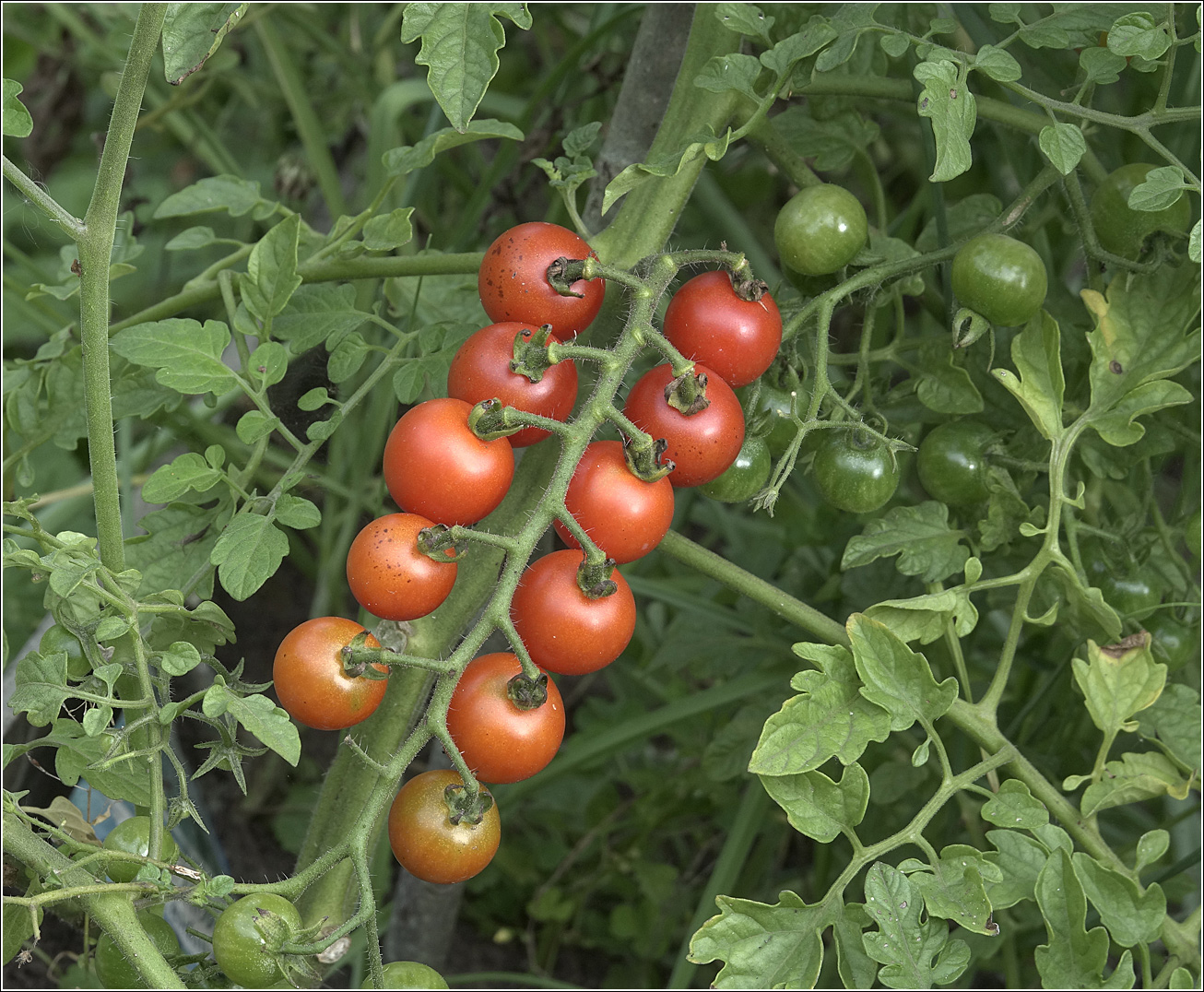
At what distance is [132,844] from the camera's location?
0.58m

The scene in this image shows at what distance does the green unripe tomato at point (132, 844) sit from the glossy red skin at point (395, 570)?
0.17m

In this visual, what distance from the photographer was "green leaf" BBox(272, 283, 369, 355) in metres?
0.75

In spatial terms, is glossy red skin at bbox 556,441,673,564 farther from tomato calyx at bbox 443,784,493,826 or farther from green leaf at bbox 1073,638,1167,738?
green leaf at bbox 1073,638,1167,738

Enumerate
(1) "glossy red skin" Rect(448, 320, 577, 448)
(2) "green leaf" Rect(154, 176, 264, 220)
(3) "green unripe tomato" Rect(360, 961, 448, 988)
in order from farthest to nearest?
(2) "green leaf" Rect(154, 176, 264, 220) → (1) "glossy red skin" Rect(448, 320, 577, 448) → (3) "green unripe tomato" Rect(360, 961, 448, 988)

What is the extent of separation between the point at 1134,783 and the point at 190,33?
0.67 m

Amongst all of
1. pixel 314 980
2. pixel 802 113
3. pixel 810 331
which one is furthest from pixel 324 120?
pixel 314 980

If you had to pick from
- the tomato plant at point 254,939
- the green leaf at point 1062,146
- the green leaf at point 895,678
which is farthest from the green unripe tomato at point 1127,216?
the tomato plant at point 254,939

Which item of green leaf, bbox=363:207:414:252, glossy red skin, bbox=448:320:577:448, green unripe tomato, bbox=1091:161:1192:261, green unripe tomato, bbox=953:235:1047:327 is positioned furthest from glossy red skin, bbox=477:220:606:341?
green unripe tomato, bbox=1091:161:1192:261

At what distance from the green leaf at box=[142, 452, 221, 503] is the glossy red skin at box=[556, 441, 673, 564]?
9.2 inches

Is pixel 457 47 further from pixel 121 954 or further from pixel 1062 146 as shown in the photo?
pixel 121 954

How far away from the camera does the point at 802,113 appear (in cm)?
83

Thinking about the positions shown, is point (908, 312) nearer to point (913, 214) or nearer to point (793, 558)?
point (913, 214)

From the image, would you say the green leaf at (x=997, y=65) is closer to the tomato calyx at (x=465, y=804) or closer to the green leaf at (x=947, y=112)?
the green leaf at (x=947, y=112)

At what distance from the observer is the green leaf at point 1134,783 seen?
63cm
